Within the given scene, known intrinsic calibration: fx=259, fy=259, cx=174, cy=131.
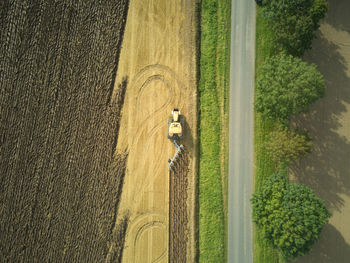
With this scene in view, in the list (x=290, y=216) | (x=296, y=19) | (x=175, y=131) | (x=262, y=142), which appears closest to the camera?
(x=290, y=216)

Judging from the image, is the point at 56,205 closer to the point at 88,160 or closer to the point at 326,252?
the point at 88,160

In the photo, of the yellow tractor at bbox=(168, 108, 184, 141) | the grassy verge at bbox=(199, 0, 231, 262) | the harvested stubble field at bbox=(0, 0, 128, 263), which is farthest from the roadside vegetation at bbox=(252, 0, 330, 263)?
the harvested stubble field at bbox=(0, 0, 128, 263)

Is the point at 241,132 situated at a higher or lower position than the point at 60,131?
lower

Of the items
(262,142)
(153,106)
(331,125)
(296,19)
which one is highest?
(296,19)

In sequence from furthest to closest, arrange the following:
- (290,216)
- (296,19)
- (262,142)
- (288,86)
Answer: (262,142), (296,19), (288,86), (290,216)

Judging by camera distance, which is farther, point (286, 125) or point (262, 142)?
point (262, 142)

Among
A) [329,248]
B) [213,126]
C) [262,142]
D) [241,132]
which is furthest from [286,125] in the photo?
[329,248]

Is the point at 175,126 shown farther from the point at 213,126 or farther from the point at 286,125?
→ the point at 286,125
